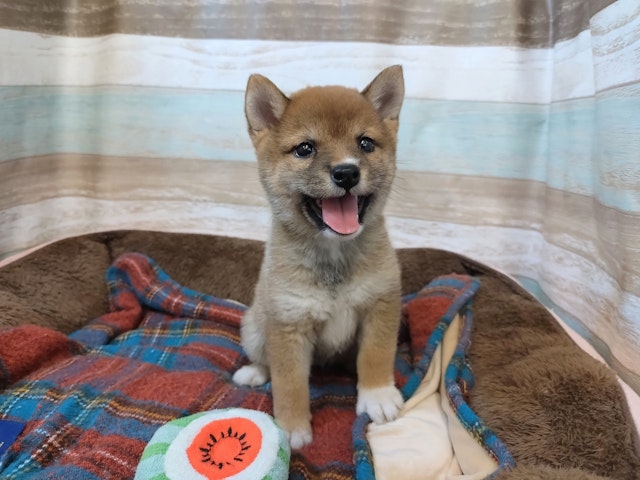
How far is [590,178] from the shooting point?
6.66ft

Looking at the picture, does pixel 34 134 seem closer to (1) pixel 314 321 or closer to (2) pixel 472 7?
(1) pixel 314 321

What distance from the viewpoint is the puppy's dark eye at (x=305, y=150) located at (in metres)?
1.59

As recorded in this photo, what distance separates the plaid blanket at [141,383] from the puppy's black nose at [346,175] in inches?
29.6

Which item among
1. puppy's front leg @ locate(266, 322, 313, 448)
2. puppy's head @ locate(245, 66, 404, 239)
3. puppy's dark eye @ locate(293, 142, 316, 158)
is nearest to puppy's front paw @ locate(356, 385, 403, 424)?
puppy's front leg @ locate(266, 322, 313, 448)

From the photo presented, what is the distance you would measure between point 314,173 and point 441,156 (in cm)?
125

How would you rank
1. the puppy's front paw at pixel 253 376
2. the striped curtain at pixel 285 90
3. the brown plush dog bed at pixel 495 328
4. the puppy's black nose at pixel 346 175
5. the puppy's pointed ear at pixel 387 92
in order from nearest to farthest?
the brown plush dog bed at pixel 495 328, the puppy's black nose at pixel 346 175, the puppy's pointed ear at pixel 387 92, the puppy's front paw at pixel 253 376, the striped curtain at pixel 285 90

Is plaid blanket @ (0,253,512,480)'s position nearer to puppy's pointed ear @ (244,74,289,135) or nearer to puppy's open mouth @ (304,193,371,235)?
puppy's open mouth @ (304,193,371,235)

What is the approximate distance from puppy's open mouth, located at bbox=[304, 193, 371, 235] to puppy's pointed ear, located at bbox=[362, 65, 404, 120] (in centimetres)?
37

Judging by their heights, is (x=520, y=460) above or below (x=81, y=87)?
below

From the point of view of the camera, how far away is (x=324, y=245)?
1641 millimetres

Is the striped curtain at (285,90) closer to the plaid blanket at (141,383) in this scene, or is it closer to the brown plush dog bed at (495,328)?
the brown plush dog bed at (495,328)

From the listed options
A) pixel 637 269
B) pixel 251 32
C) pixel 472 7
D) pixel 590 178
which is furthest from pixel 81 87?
pixel 637 269

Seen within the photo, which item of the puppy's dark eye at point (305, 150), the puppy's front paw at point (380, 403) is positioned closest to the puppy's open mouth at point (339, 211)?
the puppy's dark eye at point (305, 150)

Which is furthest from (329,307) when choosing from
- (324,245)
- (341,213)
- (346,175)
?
(346,175)
